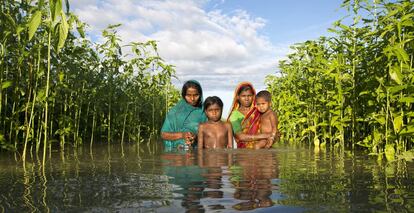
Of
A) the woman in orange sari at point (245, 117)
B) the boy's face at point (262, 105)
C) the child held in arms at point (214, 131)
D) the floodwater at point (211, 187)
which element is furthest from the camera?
the woman in orange sari at point (245, 117)

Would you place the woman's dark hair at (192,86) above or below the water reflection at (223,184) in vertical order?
above

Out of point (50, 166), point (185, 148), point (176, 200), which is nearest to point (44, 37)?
point (50, 166)

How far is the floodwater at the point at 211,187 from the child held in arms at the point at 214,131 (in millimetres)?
2488

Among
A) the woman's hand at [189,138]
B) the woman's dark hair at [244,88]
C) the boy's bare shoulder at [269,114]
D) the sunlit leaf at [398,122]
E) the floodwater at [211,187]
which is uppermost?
the woman's dark hair at [244,88]

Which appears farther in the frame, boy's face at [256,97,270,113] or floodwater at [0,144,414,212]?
boy's face at [256,97,270,113]

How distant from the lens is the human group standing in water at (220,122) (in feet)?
24.2

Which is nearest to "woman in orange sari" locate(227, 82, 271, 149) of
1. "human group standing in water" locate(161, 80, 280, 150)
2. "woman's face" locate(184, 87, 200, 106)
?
"human group standing in water" locate(161, 80, 280, 150)

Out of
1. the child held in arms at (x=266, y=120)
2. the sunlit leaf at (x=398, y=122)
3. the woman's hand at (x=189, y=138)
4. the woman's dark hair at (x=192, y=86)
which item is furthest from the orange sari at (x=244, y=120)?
the sunlit leaf at (x=398, y=122)

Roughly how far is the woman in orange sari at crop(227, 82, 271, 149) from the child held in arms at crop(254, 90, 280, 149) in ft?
0.33

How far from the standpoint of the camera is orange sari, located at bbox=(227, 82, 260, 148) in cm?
763

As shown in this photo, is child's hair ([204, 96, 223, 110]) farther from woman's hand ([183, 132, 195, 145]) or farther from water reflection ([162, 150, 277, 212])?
water reflection ([162, 150, 277, 212])

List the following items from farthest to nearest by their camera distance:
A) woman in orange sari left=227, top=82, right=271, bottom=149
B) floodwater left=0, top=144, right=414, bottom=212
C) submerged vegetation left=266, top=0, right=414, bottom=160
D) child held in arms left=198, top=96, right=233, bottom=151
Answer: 1. woman in orange sari left=227, top=82, right=271, bottom=149
2. child held in arms left=198, top=96, right=233, bottom=151
3. submerged vegetation left=266, top=0, right=414, bottom=160
4. floodwater left=0, top=144, right=414, bottom=212

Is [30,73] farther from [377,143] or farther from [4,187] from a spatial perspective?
[377,143]

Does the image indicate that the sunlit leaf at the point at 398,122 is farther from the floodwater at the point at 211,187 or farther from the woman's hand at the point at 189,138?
the woman's hand at the point at 189,138
